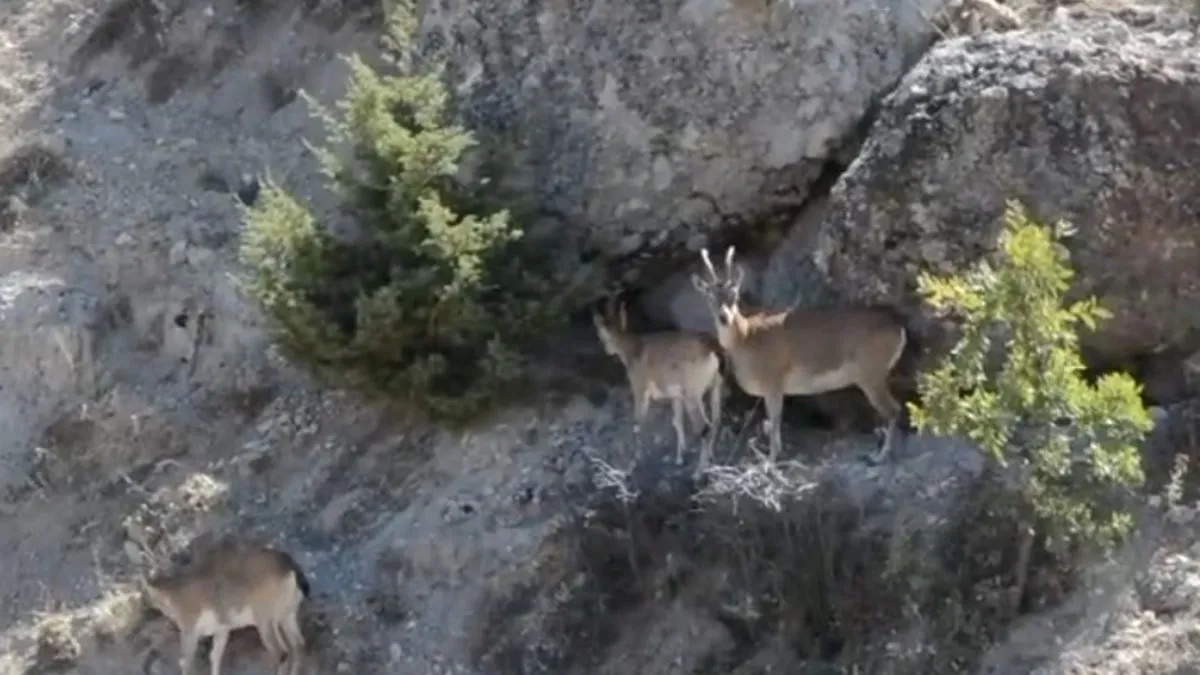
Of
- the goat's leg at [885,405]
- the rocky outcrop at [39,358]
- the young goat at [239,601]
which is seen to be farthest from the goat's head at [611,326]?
the rocky outcrop at [39,358]

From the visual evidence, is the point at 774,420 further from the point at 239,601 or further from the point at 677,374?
the point at 239,601

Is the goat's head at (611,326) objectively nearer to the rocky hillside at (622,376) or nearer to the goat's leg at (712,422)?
the rocky hillside at (622,376)

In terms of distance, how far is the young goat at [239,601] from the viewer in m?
14.7

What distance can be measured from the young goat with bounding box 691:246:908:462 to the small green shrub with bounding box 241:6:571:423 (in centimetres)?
145

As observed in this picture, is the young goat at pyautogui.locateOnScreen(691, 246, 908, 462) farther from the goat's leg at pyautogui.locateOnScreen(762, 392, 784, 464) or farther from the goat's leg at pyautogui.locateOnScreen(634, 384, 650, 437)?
the goat's leg at pyautogui.locateOnScreen(634, 384, 650, 437)

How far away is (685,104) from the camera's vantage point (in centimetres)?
1580

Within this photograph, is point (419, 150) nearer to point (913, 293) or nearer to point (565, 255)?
point (565, 255)

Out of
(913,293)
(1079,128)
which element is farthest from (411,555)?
(1079,128)

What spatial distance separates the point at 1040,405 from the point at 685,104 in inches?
181

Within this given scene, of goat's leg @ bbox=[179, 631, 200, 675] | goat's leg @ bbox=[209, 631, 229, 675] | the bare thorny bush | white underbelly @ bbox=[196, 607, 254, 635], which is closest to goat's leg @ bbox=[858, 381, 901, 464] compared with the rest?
the bare thorny bush

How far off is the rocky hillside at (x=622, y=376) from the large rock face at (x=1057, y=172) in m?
0.02

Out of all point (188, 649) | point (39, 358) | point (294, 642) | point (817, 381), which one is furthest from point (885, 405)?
point (39, 358)

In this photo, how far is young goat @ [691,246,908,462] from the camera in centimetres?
1412

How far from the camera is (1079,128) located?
46.1ft
